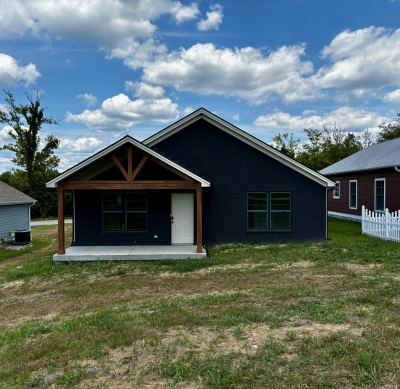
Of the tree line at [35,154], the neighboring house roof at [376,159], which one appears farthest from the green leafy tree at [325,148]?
the neighboring house roof at [376,159]

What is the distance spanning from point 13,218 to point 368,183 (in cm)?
1965

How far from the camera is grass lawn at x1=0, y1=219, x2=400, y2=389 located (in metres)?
3.58

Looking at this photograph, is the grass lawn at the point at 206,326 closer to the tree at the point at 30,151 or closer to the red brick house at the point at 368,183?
the red brick house at the point at 368,183

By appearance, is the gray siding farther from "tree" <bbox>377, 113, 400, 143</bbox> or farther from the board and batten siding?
"tree" <bbox>377, 113, 400, 143</bbox>

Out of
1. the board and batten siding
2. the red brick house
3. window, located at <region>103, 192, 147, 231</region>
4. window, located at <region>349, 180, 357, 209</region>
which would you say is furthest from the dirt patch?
window, located at <region>349, 180, 357, 209</region>

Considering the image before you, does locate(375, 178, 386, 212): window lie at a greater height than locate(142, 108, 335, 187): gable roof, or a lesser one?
lesser

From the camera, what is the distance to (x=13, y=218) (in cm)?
1825

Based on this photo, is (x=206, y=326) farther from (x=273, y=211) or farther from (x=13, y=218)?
(x=13, y=218)

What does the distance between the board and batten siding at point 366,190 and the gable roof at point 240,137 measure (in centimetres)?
560

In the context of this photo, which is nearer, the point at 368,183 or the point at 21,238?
the point at 21,238

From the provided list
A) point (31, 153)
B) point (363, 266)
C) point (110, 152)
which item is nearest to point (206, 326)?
point (363, 266)

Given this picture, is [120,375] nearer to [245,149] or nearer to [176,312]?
[176,312]

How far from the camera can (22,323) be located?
5.68 metres

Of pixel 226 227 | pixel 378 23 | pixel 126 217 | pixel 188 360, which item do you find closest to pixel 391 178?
pixel 378 23
